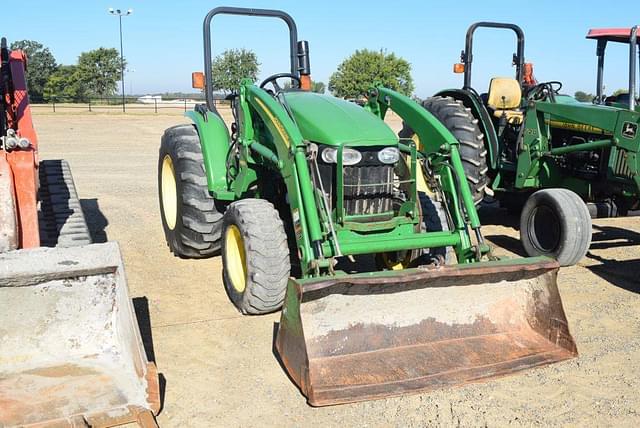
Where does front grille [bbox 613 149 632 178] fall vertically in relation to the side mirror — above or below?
below

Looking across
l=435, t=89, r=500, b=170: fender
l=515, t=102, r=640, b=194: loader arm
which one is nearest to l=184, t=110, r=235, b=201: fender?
l=435, t=89, r=500, b=170: fender

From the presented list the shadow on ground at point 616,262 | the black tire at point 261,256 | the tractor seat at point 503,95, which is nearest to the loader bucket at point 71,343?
the black tire at point 261,256

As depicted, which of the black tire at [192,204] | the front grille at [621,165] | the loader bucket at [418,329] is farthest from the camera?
the front grille at [621,165]

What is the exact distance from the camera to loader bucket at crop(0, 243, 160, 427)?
10.8 feet

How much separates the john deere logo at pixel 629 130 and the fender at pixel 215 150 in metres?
3.64

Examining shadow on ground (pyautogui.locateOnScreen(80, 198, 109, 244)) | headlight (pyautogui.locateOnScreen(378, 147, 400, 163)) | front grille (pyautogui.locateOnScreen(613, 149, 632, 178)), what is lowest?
shadow on ground (pyautogui.locateOnScreen(80, 198, 109, 244))

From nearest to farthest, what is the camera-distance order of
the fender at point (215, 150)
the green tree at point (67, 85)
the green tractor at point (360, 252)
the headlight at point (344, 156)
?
the green tractor at point (360, 252) → the headlight at point (344, 156) → the fender at point (215, 150) → the green tree at point (67, 85)

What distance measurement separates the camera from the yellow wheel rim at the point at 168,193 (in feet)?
21.7

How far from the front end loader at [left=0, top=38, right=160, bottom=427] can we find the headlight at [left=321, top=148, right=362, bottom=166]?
1.56 meters

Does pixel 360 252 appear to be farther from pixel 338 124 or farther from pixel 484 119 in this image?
pixel 484 119

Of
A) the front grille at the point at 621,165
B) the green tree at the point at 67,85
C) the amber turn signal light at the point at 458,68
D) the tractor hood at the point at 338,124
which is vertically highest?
the green tree at the point at 67,85

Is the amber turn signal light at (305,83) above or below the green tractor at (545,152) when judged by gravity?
above

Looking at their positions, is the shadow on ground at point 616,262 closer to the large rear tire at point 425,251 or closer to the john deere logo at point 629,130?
the john deere logo at point 629,130

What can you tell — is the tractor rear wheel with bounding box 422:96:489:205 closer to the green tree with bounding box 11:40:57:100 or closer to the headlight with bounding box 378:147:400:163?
the headlight with bounding box 378:147:400:163
